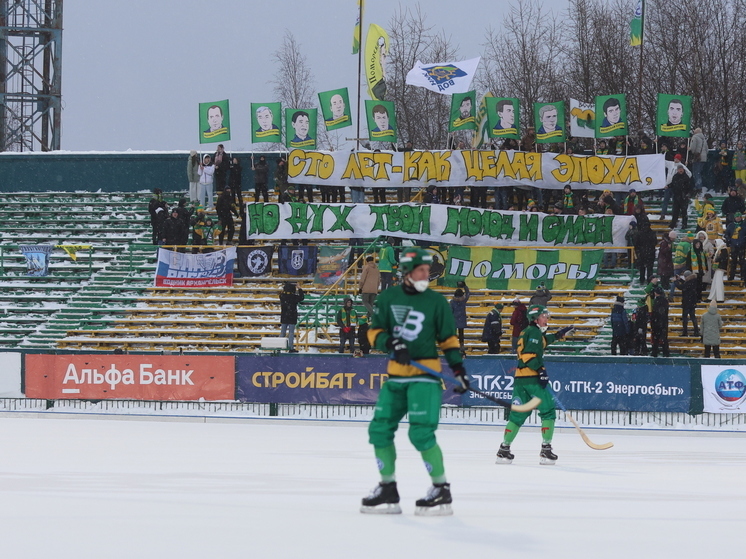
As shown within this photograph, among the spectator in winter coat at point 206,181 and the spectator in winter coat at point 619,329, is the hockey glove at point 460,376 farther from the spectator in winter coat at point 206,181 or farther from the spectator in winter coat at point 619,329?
the spectator in winter coat at point 206,181

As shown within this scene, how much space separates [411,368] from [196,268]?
22.0m

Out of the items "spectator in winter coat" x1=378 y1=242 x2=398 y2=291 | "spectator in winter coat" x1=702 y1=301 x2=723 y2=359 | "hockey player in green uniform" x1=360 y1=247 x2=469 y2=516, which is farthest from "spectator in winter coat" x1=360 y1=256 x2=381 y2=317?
"hockey player in green uniform" x1=360 y1=247 x2=469 y2=516

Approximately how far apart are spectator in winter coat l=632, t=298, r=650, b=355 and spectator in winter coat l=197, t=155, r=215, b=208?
13.8 meters

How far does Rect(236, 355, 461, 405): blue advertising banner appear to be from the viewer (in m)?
21.4

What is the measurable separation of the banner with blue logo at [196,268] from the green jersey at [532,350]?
17075mm

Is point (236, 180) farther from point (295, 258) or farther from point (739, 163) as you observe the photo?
point (739, 163)

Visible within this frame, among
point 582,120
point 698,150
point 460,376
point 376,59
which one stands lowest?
point 460,376

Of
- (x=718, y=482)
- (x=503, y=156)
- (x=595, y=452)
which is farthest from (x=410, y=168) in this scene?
(x=718, y=482)

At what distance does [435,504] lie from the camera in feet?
25.8

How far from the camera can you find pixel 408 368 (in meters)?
8.07

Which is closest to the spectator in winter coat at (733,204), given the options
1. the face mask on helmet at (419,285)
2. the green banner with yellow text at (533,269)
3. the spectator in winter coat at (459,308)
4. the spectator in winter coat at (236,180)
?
the green banner with yellow text at (533,269)

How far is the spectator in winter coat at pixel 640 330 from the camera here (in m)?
23.9

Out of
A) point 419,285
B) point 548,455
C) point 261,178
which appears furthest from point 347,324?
point 419,285

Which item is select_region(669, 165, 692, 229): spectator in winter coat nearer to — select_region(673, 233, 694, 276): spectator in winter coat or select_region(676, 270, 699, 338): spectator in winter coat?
select_region(673, 233, 694, 276): spectator in winter coat
